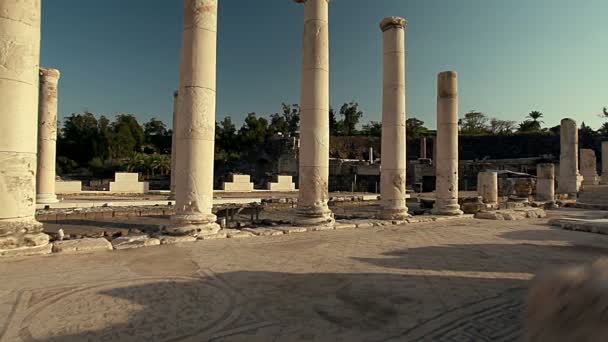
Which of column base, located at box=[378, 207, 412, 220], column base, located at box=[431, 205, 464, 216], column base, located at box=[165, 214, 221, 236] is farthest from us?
column base, located at box=[431, 205, 464, 216]

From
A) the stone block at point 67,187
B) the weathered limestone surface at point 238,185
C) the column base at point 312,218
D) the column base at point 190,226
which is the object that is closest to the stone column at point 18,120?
the column base at point 190,226

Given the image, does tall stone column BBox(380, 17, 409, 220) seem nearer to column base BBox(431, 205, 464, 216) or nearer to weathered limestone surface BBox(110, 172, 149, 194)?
column base BBox(431, 205, 464, 216)

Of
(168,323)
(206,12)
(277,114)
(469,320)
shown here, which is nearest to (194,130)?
(206,12)

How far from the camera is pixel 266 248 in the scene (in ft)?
25.5

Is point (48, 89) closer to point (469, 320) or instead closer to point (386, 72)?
point (386, 72)

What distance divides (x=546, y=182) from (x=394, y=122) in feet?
48.3

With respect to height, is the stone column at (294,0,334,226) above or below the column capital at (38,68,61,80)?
below

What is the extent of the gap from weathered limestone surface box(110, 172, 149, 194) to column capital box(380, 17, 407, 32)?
73.4 ft

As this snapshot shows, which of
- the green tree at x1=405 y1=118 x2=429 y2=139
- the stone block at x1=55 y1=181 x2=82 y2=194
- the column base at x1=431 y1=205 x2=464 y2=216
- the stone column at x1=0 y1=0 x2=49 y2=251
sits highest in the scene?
the green tree at x1=405 y1=118 x2=429 y2=139

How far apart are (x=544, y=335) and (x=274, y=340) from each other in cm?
235

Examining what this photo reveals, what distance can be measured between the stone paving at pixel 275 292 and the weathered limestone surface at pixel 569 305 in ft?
5.55

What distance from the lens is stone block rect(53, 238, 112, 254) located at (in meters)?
7.08

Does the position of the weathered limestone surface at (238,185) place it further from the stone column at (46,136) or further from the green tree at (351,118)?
the green tree at (351,118)

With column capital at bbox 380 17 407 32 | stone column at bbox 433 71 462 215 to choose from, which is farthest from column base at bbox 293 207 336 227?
column capital at bbox 380 17 407 32
